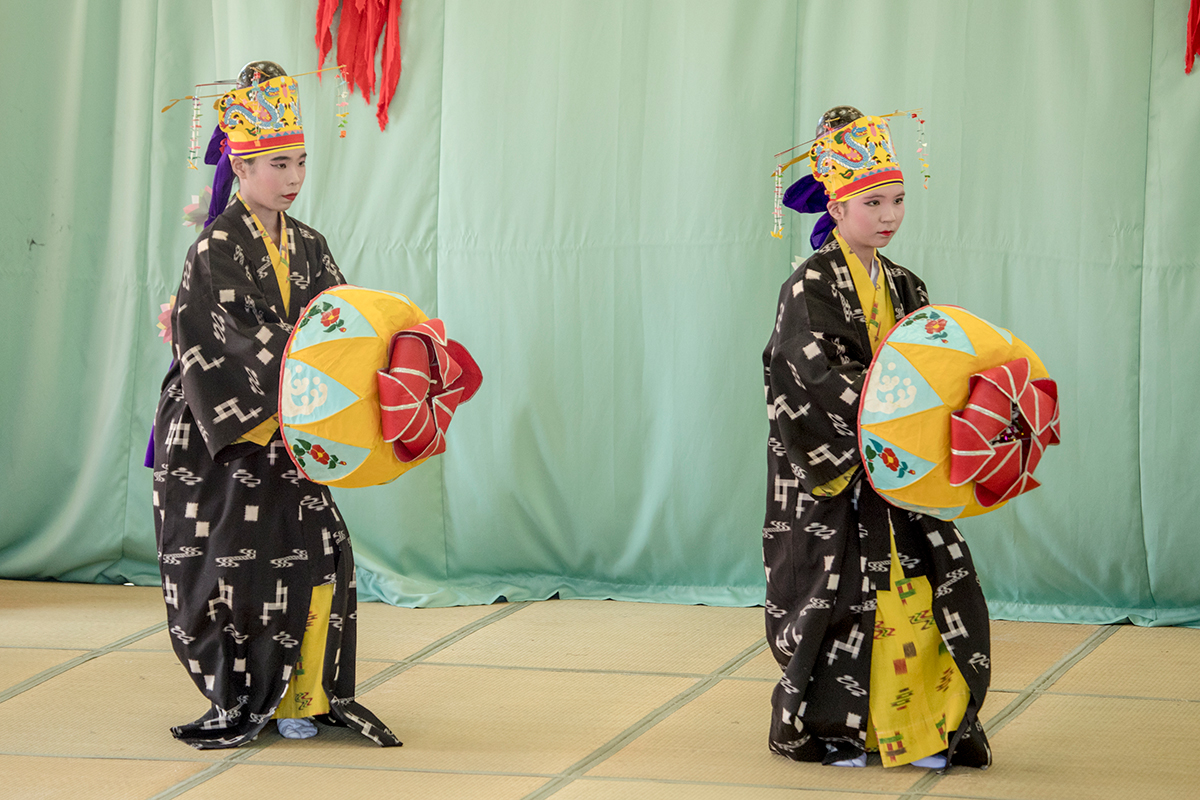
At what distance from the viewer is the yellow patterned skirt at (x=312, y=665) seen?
2744mm

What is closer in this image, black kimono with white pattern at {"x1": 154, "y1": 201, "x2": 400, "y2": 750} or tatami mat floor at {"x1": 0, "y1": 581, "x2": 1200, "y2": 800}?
tatami mat floor at {"x1": 0, "y1": 581, "x2": 1200, "y2": 800}

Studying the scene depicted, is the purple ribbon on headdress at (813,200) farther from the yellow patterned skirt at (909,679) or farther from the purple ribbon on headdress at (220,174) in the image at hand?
the purple ribbon on headdress at (220,174)

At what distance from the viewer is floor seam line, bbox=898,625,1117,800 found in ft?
8.11

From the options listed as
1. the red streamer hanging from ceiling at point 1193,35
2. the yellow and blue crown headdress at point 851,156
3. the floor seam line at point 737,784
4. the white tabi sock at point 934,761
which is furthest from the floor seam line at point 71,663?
the red streamer hanging from ceiling at point 1193,35

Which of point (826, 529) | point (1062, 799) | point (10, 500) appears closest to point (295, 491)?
point (826, 529)

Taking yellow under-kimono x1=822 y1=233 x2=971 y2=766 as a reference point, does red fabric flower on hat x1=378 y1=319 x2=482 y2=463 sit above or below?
above

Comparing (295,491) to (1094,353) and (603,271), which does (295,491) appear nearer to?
(603,271)

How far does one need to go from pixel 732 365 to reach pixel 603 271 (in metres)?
0.47

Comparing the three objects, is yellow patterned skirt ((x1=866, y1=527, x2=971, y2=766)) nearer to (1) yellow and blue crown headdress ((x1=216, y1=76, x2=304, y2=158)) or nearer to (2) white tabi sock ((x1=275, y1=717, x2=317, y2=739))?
(2) white tabi sock ((x1=275, y1=717, x2=317, y2=739))

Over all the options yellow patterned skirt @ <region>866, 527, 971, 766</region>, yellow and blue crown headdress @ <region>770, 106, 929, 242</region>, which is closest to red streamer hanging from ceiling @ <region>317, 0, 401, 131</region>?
yellow and blue crown headdress @ <region>770, 106, 929, 242</region>

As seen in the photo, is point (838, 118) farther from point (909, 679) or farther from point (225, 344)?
point (225, 344)

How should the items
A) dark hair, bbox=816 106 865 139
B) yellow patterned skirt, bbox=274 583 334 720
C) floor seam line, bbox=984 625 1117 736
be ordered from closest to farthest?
dark hair, bbox=816 106 865 139, yellow patterned skirt, bbox=274 583 334 720, floor seam line, bbox=984 625 1117 736

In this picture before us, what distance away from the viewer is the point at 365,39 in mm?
3994

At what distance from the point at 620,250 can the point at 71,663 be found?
6.11 feet
